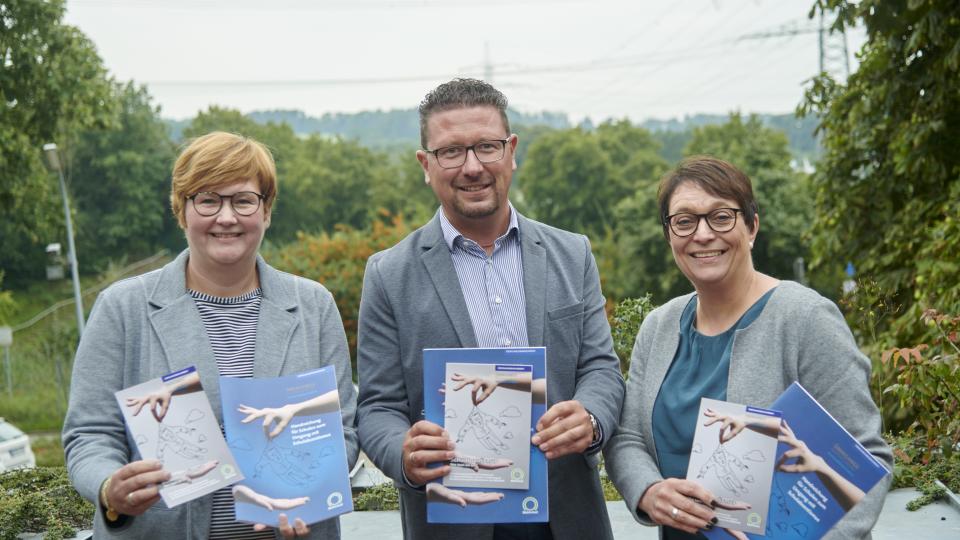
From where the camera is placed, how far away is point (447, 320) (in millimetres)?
3160

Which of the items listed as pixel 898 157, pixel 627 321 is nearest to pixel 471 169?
pixel 627 321

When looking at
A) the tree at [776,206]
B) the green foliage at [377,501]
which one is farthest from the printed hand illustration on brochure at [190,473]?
the tree at [776,206]

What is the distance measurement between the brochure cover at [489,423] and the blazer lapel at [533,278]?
33cm

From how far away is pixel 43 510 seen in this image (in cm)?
461

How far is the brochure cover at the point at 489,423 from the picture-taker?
9.30ft

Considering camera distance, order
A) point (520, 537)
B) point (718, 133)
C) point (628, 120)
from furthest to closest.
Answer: point (628, 120) → point (718, 133) → point (520, 537)

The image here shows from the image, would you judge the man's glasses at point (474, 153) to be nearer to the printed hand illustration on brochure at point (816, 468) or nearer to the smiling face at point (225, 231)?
the smiling face at point (225, 231)

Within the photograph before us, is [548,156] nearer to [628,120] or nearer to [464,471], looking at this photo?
[628,120]

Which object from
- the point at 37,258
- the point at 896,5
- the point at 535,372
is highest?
the point at 896,5

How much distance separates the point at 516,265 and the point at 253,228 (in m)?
0.83

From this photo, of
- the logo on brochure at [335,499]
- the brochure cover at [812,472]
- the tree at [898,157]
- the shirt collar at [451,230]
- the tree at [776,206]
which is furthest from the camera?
the tree at [776,206]

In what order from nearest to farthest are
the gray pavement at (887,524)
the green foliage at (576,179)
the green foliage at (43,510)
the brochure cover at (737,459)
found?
the brochure cover at (737,459) < the gray pavement at (887,524) < the green foliage at (43,510) < the green foliage at (576,179)

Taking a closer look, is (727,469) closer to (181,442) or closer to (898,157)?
(181,442)

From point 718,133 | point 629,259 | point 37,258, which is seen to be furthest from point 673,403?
point 37,258
